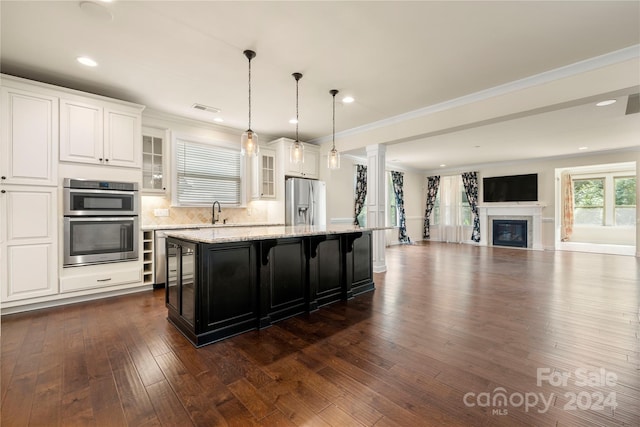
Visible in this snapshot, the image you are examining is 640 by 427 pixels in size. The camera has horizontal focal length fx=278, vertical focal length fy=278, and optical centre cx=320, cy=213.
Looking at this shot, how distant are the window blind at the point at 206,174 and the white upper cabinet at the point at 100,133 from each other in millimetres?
823

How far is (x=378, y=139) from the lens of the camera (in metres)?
4.91

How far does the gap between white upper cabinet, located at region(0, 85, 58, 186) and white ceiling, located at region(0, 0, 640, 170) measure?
0.36m

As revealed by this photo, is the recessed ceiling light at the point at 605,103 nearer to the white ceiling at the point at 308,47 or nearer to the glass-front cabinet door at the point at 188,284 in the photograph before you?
the white ceiling at the point at 308,47

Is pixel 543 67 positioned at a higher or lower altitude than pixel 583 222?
higher

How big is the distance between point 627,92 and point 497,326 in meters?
2.70

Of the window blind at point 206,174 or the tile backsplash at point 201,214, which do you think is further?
the window blind at point 206,174

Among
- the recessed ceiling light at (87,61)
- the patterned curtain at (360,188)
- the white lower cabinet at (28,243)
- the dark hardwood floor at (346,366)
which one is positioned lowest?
the dark hardwood floor at (346,366)

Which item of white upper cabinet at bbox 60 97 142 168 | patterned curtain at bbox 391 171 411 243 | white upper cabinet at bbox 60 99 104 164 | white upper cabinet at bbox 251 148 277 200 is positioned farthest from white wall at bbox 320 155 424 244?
white upper cabinet at bbox 60 99 104 164

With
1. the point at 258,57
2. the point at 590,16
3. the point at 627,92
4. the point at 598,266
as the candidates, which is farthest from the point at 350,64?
the point at 598,266

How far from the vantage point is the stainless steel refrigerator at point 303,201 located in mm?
5504

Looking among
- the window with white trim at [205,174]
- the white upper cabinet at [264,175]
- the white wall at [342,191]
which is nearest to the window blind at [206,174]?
the window with white trim at [205,174]

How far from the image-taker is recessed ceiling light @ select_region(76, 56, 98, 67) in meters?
2.89

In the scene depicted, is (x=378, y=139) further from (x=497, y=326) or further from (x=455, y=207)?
(x=455, y=207)

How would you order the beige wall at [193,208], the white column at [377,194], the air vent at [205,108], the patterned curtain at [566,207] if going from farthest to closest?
the patterned curtain at [566,207]
the white column at [377,194]
the beige wall at [193,208]
the air vent at [205,108]
